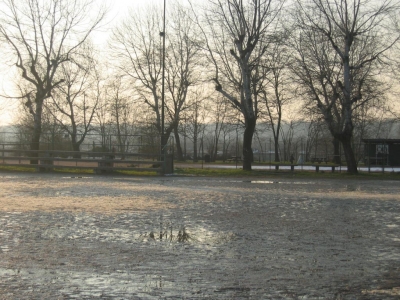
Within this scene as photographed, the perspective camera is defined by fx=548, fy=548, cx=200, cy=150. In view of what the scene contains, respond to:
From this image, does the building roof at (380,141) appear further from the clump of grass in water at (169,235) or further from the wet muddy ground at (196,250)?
the clump of grass in water at (169,235)

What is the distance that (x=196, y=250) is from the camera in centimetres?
799

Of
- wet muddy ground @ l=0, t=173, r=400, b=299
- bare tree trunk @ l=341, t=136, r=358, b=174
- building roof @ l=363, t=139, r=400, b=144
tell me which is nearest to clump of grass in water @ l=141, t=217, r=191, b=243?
wet muddy ground @ l=0, t=173, r=400, b=299

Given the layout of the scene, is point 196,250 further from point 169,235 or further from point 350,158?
point 350,158

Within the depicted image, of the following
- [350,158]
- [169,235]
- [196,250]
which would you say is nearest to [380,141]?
[350,158]

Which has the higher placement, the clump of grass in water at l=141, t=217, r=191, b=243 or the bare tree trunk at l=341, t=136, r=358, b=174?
the bare tree trunk at l=341, t=136, r=358, b=174

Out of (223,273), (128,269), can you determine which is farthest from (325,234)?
(128,269)

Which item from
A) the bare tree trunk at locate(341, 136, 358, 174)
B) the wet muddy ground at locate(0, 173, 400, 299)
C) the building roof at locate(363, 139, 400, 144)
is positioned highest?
the building roof at locate(363, 139, 400, 144)

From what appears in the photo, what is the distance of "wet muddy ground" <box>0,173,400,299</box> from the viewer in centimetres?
578

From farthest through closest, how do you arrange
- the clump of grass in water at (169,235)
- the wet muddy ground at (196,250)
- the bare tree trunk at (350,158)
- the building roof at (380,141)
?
the building roof at (380,141) → the bare tree trunk at (350,158) → the clump of grass in water at (169,235) → the wet muddy ground at (196,250)

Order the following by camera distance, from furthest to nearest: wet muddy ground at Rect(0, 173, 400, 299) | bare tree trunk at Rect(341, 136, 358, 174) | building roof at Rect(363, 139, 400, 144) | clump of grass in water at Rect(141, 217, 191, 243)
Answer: building roof at Rect(363, 139, 400, 144) < bare tree trunk at Rect(341, 136, 358, 174) < clump of grass in water at Rect(141, 217, 191, 243) < wet muddy ground at Rect(0, 173, 400, 299)

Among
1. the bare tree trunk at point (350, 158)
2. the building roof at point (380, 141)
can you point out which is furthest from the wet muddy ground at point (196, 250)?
the building roof at point (380, 141)

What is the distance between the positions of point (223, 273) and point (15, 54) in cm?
3061

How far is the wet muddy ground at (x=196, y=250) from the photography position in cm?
578

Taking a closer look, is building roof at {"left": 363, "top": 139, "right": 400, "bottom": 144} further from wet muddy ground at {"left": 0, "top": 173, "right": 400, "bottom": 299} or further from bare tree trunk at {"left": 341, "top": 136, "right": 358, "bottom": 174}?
wet muddy ground at {"left": 0, "top": 173, "right": 400, "bottom": 299}
